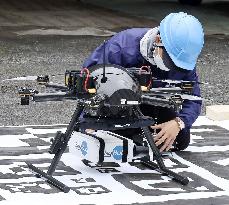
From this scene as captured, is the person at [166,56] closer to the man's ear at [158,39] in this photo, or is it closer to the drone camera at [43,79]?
the man's ear at [158,39]

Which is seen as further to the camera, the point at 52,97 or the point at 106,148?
the point at 106,148

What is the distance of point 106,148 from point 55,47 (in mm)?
Result: 8673

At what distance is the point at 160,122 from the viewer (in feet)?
21.9

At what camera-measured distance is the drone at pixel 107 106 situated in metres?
5.70

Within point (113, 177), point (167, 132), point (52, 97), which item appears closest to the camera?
point (52, 97)

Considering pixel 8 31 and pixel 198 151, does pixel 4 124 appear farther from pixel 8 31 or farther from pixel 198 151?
pixel 8 31

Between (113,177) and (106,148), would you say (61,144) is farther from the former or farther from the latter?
(113,177)

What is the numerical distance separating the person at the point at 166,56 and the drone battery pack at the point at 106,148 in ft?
1.58

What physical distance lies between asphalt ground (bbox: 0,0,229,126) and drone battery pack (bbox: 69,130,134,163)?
228cm

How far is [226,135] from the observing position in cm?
766

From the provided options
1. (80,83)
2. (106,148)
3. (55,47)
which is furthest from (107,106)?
(55,47)

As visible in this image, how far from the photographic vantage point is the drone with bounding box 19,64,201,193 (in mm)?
5699

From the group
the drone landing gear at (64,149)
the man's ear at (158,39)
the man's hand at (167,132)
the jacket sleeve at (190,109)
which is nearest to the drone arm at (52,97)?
the drone landing gear at (64,149)

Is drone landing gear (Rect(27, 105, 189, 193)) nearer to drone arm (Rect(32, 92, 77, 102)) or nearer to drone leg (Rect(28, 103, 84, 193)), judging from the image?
drone leg (Rect(28, 103, 84, 193))
